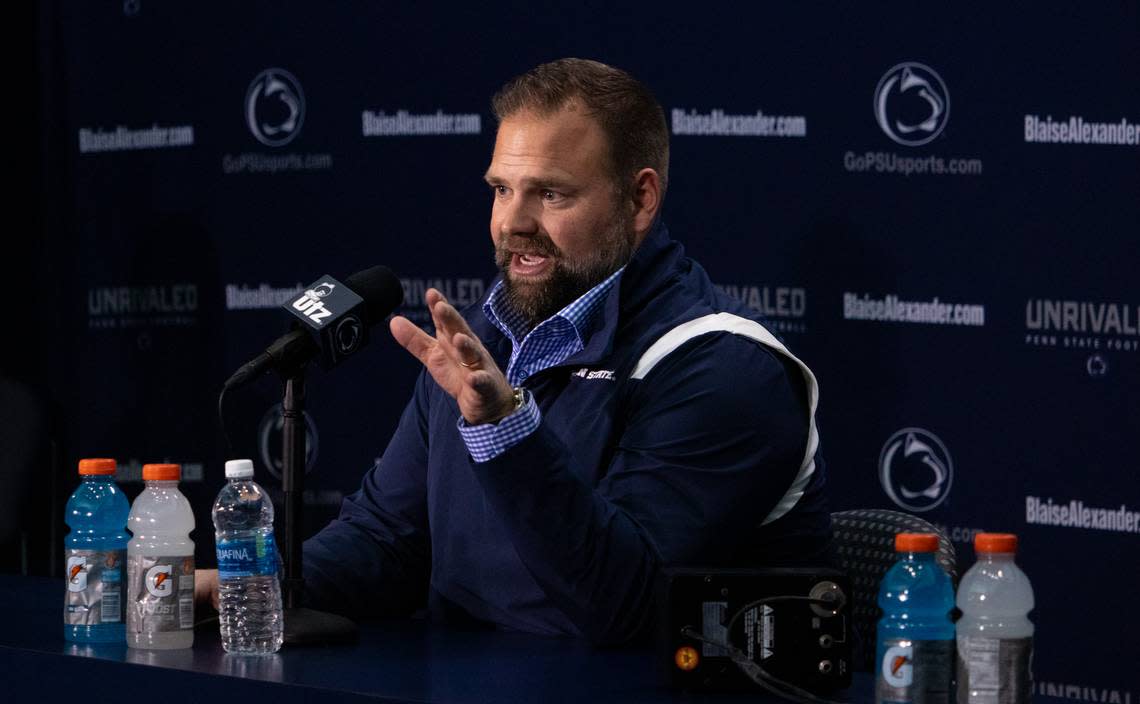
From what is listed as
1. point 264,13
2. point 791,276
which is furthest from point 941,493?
point 264,13

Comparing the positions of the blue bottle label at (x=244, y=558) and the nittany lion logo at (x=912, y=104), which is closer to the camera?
the blue bottle label at (x=244, y=558)

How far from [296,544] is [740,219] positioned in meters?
2.24

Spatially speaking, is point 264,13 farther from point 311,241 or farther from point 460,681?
point 460,681

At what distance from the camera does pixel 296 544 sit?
95.3 inches

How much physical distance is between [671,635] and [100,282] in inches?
140

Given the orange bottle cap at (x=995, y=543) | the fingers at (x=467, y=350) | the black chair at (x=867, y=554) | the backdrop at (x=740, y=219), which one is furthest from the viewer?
the backdrop at (x=740, y=219)

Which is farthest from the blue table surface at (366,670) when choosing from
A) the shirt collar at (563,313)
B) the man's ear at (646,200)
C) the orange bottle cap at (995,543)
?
the man's ear at (646,200)

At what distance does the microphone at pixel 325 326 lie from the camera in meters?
2.29

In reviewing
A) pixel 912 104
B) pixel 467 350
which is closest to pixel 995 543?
pixel 467 350

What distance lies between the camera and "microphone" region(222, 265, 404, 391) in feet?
7.52

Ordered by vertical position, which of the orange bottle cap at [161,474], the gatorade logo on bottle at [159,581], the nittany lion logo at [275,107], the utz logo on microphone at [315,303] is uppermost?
the nittany lion logo at [275,107]

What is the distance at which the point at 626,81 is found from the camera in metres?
3.04

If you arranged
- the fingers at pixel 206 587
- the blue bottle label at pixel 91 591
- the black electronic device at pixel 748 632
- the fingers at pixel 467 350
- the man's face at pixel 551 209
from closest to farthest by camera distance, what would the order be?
1. the black electronic device at pixel 748 632
2. the fingers at pixel 467 350
3. the blue bottle label at pixel 91 591
4. the fingers at pixel 206 587
5. the man's face at pixel 551 209

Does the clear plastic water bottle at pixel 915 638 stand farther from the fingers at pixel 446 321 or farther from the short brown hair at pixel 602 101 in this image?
the short brown hair at pixel 602 101
